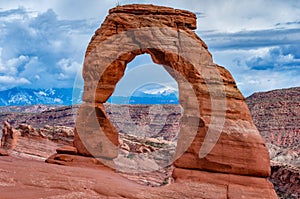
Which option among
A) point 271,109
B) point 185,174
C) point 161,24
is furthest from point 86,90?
point 271,109

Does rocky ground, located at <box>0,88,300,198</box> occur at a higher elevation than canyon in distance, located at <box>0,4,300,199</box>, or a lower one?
lower

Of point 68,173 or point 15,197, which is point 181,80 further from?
point 15,197

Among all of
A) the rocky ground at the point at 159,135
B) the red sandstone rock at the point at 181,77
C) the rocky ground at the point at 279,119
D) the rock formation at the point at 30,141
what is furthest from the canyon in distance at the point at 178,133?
the rocky ground at the point at 279,119

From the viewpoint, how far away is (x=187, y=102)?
20.2m

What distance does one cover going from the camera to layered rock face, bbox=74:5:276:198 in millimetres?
19344

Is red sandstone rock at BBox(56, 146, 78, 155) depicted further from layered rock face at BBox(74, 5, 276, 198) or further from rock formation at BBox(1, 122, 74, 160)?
rock formation at BBox(1, 122, 74, 160)

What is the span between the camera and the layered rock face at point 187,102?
762 inches

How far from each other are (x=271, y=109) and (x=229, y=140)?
6195 centimetres

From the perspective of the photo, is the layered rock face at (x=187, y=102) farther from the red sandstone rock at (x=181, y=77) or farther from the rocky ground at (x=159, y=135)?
the rocky ground at (x=159, y=135)

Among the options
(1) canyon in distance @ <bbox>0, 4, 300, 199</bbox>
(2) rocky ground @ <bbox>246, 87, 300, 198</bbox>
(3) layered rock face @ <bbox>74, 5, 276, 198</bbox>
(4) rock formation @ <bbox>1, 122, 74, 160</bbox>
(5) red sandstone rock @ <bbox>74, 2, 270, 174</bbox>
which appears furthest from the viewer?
(2) rocky ground @ <bbox>246, 87, 300, 198</bbox>

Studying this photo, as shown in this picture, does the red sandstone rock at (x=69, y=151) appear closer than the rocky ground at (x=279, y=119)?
Yes

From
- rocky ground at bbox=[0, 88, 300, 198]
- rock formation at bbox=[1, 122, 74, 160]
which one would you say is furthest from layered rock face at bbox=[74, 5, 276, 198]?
rock formation at bbox=[1, 122, 74, 160]

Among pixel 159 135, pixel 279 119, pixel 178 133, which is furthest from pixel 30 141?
pixel 279 119

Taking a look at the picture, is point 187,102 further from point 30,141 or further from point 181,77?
point 30,141
